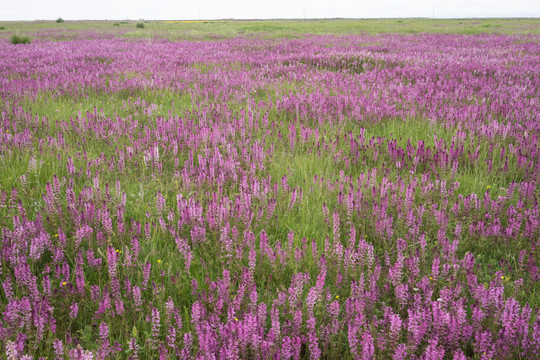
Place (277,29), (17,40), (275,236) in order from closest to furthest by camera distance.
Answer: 1. (275,236)
2. (17,40)
3. (277,29)

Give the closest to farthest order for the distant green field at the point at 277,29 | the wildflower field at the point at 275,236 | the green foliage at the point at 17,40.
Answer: the wildflower field at the point at 275,236, the green foliage at the point at 17,40, the distant green field at the point at 277,29

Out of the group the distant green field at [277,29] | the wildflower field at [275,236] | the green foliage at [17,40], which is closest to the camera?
the wildflower field at [275,236]

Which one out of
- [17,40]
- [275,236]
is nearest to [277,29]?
[17,40]

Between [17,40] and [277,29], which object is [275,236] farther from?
[277,29]

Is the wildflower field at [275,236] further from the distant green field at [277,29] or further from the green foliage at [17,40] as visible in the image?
the distant green field at [277,29]

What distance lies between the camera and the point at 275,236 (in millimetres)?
2996

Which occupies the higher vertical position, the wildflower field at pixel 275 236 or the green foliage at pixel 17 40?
the green foliage at pixel 17 40

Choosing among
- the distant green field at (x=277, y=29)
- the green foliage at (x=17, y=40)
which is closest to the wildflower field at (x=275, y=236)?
the green foliage at (x=17, y=40)

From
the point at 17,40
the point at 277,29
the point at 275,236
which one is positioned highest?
the point at 277,29

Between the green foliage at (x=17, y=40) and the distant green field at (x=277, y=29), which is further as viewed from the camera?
the distant green field at (x=277, y=29)

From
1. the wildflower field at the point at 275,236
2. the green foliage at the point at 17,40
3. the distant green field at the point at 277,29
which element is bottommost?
the wildflower field at the point at 275,236

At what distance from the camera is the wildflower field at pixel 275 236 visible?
1875 millimetres

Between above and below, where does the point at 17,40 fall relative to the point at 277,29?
below

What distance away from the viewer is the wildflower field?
1875 mm
